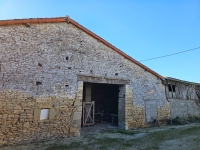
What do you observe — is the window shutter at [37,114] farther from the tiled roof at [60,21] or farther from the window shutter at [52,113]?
the tiled roof at [60,21]

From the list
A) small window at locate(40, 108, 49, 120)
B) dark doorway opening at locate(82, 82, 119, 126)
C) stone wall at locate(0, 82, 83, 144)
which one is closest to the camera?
stone wall at locate(0, 82, 83, 144)

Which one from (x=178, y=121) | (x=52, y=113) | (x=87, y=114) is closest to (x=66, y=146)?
(x=52, y=113)

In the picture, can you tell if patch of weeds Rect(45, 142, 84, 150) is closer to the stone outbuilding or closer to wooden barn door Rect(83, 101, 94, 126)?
the stone outbuilding

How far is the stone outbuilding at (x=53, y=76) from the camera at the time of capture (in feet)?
18.9

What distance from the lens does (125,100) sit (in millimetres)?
8781

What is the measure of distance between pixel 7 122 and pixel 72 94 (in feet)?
9.25

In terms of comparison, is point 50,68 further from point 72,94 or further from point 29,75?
point 72,94

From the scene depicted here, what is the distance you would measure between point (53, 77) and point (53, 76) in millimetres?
47


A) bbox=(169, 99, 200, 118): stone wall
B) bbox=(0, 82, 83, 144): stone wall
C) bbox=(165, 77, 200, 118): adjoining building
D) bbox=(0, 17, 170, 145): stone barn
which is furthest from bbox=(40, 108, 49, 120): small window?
bbox=(169, 99, 200, 118): stone wall

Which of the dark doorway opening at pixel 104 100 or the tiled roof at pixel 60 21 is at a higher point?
the tiled roof at pixel 60 21

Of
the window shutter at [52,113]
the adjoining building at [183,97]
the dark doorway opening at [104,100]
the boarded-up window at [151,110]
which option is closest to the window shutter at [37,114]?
the window shutter at [52,113]

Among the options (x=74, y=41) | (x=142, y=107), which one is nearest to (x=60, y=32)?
(x=74, y=41)

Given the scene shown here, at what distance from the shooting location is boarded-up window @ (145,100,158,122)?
9684 millimetres

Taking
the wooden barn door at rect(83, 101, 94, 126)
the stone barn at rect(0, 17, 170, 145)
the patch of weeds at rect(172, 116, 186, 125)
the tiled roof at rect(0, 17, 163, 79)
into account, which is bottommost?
the patch of weeds at rect(172, 116, 186, 125)
